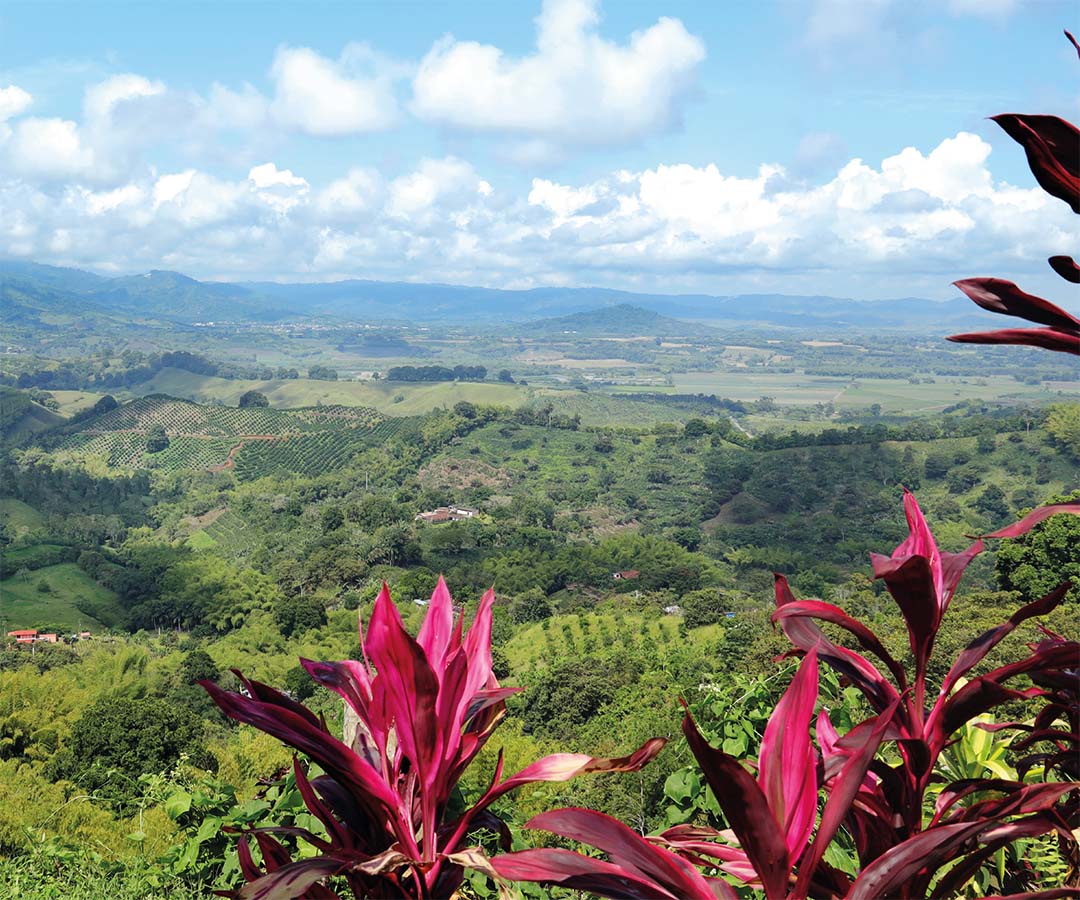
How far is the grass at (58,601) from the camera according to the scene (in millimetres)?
A: 24780

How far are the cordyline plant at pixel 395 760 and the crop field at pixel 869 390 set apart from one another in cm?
7880

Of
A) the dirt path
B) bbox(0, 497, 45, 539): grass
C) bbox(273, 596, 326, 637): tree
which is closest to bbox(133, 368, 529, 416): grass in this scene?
the dirt path

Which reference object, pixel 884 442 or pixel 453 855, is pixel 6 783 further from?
pixel 884 442

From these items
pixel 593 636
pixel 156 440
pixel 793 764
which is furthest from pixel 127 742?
pixel 156 440

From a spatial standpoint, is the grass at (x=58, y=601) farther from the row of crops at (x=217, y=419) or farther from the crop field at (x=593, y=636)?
the row of crops at (x=217, y=419)

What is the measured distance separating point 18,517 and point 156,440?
1836 centimetres

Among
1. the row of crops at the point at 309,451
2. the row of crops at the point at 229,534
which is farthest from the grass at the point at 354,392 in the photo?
the row of crops at the point at 229,534

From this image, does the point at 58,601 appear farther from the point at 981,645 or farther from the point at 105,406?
the point at 105,406

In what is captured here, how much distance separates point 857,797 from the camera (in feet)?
2.96

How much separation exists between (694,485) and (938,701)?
45.2 m

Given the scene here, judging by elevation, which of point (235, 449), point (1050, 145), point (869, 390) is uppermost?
point (1050, 145)

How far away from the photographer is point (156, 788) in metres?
2.14

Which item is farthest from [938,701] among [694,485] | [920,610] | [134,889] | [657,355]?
[657,355]

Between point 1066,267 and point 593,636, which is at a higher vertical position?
point 1066,267
